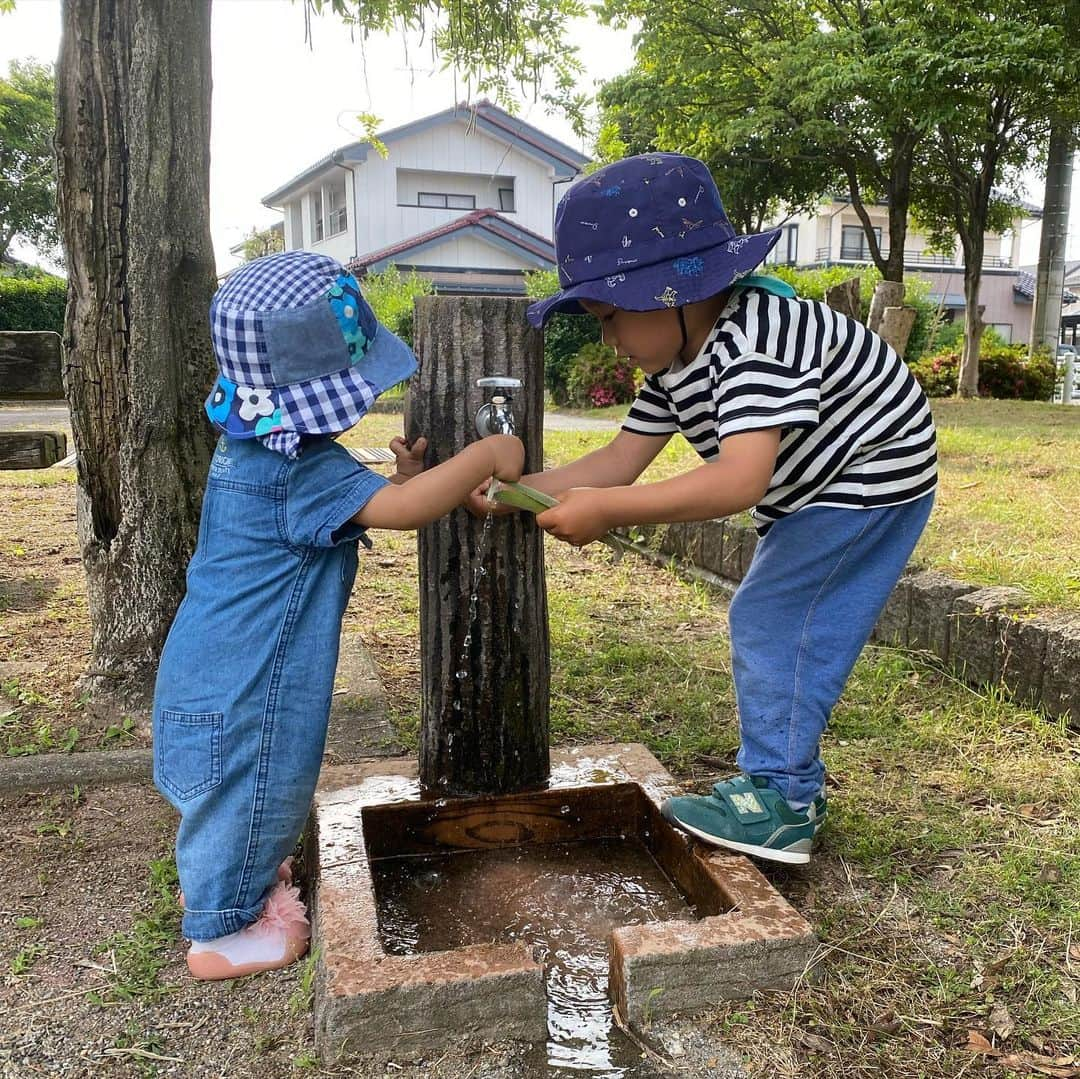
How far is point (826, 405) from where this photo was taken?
2023 millimetres

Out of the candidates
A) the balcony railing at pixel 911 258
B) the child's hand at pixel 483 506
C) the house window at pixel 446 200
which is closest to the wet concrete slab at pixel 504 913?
the child's hand at pixel 483 506

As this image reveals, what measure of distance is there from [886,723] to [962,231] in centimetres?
1584

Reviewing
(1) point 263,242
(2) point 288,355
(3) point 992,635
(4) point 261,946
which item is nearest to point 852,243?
(1) point 263,242

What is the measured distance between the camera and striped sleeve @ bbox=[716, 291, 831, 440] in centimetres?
178

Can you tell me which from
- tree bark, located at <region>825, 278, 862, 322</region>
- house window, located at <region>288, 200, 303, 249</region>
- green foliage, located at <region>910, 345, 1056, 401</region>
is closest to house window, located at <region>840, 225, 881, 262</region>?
house window, located at <region>288, 200, 303, 249</region>

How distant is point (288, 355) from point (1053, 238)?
17159mm

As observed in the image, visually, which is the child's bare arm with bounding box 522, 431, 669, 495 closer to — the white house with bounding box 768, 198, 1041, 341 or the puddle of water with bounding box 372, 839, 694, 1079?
the puddle of water with bounding box 372, 839, 694, 1079

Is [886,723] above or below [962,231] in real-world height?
below

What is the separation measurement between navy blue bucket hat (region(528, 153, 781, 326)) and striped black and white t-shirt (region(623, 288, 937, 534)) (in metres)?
0.10

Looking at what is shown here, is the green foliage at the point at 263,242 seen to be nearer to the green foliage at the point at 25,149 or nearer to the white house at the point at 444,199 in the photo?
the white house at the point at 444,199

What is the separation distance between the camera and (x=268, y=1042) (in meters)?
1.65

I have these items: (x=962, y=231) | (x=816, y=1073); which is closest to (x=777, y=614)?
(x=816, y=1073)

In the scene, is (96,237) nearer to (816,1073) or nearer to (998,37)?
(816,1073)

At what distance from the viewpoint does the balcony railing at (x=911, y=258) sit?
40.1m
